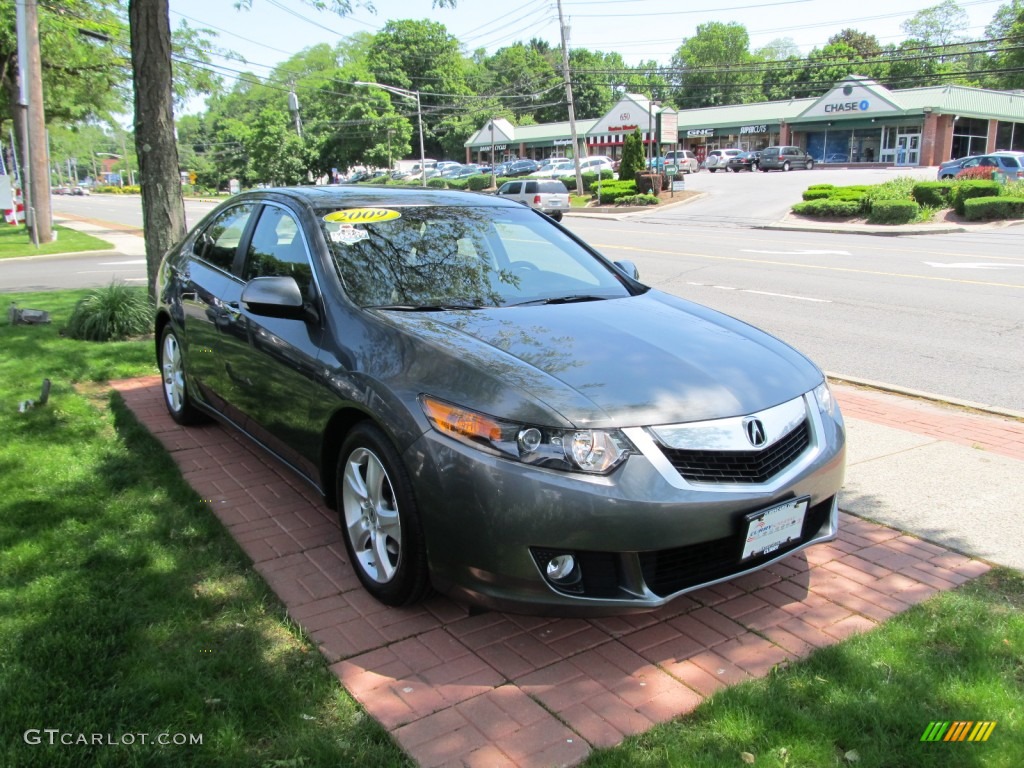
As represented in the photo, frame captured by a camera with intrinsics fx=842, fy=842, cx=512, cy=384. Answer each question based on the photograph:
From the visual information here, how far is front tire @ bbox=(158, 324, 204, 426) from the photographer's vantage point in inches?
219

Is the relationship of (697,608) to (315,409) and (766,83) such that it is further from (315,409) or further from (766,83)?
(766,83)

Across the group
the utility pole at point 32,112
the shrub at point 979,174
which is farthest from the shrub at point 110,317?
the shrub at point 979,174

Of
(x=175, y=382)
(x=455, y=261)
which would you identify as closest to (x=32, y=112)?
(x=175, y=382)

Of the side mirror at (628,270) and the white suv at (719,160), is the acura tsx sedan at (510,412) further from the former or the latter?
the white suv at (719,160)

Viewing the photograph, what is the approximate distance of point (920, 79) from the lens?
293 feet

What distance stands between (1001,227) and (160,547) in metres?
26.9

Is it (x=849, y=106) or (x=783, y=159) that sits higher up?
(x=849, y=106)

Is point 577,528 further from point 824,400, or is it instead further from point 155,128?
point 155,128

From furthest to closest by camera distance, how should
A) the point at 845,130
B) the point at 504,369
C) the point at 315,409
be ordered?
the point at 845,130, the point at 315,409, the point at 504,369

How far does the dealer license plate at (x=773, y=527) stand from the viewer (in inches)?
117

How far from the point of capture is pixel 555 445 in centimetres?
284

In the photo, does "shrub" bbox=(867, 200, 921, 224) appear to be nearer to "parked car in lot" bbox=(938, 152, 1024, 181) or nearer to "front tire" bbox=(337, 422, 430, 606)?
"parked car in lot" bbox=(938, 152, 1024, 181)

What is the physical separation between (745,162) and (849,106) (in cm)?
804

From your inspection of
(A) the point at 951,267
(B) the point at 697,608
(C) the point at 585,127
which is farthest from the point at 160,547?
(C) the point at 585,127
